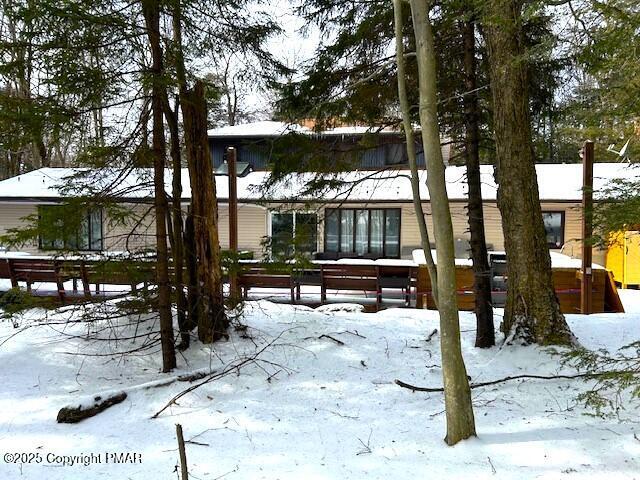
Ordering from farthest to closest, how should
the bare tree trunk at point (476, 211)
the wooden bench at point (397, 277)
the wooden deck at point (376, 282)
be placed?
the wooden bench at point (397, 277), the wooden deck at point (376, 282), the bare tree trunk at point (476, 211)

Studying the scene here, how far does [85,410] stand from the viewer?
431cm

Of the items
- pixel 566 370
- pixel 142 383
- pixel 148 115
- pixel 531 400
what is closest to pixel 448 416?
pixel 531 400

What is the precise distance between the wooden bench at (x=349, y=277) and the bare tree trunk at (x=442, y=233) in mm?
6784

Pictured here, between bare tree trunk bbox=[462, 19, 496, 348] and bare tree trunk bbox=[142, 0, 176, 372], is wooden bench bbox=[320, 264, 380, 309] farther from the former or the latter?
bare tree trunk bbox=[142, 0, 176, 372]

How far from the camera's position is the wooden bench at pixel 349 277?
1018cm

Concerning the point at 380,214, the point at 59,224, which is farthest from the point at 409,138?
the point at 380,214

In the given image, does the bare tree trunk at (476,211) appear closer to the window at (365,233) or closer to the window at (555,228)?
the window at (365,233)

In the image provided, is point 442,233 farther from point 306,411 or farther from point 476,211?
point 476,211

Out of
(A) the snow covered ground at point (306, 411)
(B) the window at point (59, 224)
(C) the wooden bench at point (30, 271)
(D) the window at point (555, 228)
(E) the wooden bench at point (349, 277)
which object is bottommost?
(A) the snow covered ground at point (306, 411)

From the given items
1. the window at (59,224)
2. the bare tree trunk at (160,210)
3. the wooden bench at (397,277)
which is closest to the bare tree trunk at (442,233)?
the bare tree trunk at (160,210)

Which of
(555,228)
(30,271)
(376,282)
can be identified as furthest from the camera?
(555,228)

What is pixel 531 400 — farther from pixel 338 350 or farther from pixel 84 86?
pixel 84 86

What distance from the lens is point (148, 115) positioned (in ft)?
18.8

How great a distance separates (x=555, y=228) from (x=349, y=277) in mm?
8714
